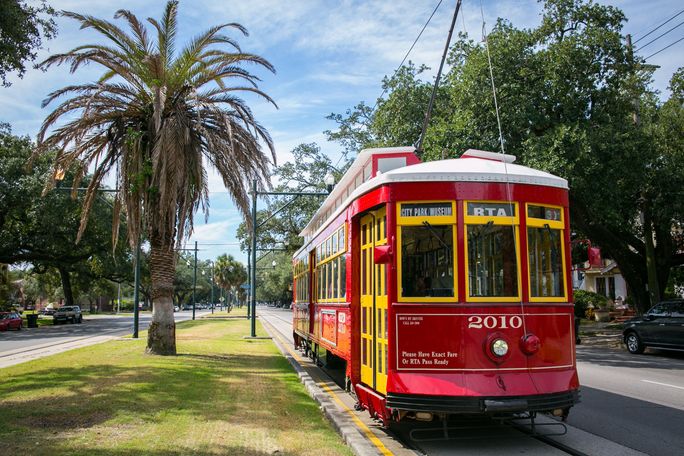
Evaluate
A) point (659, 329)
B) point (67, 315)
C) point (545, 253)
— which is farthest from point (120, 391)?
point (67, 315)

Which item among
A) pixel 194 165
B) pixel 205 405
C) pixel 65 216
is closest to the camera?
pixel 205 405

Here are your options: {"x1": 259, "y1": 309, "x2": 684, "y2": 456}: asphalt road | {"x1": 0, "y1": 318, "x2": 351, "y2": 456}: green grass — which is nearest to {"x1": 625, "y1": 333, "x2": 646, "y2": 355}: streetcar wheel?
{"x1": 259, "y1": 309, "x2": 684, "y2": 456}: asphalt road

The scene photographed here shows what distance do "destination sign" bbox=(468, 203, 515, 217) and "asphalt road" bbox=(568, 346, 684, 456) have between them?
3165 mm

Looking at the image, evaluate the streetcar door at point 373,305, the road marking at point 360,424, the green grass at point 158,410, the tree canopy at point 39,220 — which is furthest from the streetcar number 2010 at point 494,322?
the tree canopy at point 39,220

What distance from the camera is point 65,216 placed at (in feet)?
116

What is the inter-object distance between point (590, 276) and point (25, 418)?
44889mm

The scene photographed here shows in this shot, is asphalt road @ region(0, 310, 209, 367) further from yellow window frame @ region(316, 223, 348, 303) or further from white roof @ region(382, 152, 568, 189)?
white roof @ region(382, 152, 568, 189)

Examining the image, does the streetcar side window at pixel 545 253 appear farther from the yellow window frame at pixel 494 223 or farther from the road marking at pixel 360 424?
the road marking at pixel 360 424

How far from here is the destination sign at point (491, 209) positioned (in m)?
6.88

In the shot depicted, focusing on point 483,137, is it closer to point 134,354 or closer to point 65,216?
point 134,354

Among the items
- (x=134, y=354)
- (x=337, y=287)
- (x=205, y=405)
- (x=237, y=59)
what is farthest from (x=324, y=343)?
(x=237, y=59)

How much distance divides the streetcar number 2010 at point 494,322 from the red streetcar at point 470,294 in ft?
0.04

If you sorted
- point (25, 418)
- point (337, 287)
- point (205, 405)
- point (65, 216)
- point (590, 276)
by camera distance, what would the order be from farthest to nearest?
point (590, 276)
point (65, 216)
point (337, 287)
point (205, 405)
point (25, 418)

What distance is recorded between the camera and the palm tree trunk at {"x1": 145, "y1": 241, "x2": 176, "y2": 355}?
15836mm
